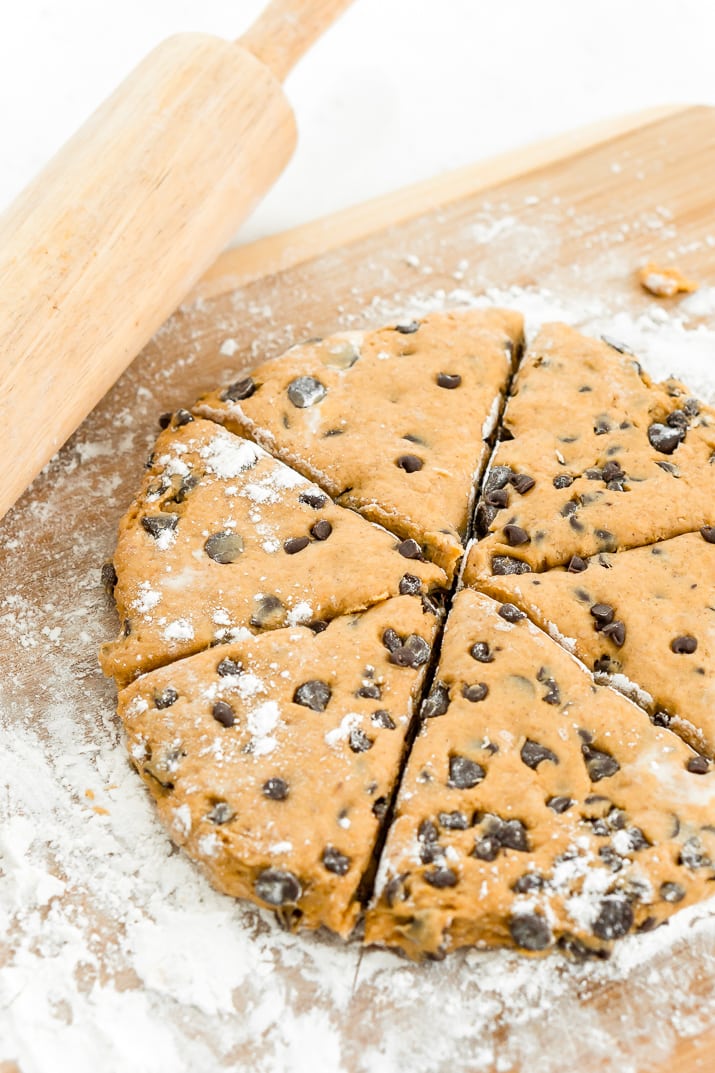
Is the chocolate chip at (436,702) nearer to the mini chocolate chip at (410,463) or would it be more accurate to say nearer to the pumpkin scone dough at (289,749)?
the pumpkin scone dough at (289,749)

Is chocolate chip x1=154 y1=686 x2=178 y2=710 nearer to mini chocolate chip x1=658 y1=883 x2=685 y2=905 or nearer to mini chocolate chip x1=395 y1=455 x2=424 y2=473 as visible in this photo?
mini chocolate chip x1=395 y1=455 x2=424 y2=473

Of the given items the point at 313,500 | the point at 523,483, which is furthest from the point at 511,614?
the point at 313,500

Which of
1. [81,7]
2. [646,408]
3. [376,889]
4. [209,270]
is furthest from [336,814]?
[81,7]

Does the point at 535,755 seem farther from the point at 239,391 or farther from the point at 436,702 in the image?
the point at 239,391

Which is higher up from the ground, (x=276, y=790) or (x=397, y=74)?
(x=397, y=74)

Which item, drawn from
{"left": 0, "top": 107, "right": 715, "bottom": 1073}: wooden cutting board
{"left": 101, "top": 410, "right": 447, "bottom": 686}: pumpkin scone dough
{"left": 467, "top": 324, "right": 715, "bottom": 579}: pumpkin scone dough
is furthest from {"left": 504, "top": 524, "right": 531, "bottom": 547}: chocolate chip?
{"left": 0, "top": 107, "right": 715, "bottom": 1073}: wooden cutting board

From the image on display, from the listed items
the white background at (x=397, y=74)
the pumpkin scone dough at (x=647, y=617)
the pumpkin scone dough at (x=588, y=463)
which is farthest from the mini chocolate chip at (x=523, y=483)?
the white background at (x=397, y=74)

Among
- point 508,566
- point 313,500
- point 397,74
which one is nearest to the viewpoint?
point 508,566
